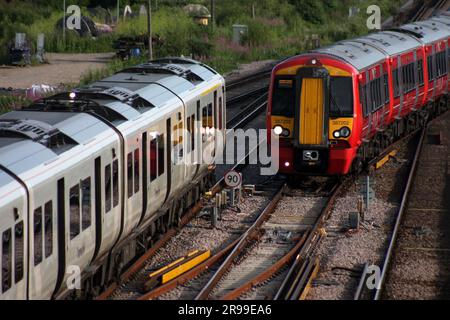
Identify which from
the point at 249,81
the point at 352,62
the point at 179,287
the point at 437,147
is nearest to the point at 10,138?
the point at 179,287

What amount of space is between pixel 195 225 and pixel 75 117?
5.14 meters

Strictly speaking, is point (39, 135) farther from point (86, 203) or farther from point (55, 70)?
point (55, 70)

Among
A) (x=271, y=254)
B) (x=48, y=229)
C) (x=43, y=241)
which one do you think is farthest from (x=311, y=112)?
(x=43, y=241)

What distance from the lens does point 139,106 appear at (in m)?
15.7

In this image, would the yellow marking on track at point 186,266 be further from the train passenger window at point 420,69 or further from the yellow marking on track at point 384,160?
the train passenger window at point 420,69

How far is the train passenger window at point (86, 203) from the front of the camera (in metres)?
12.5

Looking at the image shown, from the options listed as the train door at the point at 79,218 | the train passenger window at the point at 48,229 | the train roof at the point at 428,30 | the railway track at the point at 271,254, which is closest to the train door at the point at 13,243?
the train passenger window at the point at 48,229

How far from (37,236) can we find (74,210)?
1.23 metres

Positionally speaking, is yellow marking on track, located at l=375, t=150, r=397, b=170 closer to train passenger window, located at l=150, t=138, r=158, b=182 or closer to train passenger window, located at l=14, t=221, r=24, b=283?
train passenger window, located at l=150, t=138, r=158, b=182

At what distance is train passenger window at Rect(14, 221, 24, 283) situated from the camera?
10.4 m

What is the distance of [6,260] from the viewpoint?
10.2m

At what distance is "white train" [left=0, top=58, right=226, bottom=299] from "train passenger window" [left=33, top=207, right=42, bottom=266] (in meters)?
0.01

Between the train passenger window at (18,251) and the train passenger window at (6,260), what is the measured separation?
0.44 feet

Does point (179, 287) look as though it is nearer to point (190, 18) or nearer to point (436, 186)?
point (436, 186)
